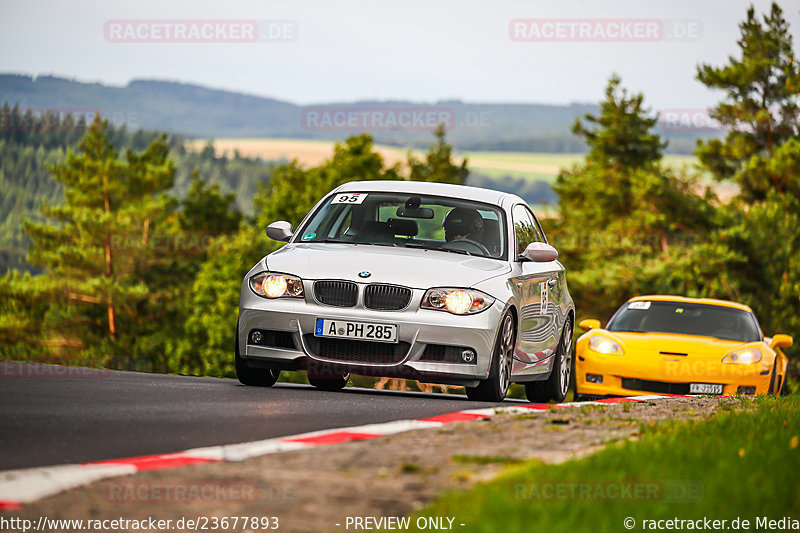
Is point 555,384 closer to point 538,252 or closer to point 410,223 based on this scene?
point 538,252

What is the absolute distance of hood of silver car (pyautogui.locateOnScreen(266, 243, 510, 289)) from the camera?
10.1 m

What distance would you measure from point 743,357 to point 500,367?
18.0 feet

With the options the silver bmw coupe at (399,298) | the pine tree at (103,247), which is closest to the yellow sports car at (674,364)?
the silver bmw coupe at (399,298)

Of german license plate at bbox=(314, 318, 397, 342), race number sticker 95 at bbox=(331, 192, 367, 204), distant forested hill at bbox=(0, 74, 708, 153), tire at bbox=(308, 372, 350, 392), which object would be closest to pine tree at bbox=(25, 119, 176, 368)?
distant forested hill at bbox=(0, 74, 708, 153)

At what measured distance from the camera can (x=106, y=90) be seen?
305 feet

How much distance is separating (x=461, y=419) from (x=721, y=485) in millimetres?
3170

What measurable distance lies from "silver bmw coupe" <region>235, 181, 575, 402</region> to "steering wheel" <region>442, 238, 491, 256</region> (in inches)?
0.5

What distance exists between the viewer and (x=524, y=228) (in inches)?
482

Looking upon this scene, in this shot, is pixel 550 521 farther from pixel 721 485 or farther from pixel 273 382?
pixel 273 382

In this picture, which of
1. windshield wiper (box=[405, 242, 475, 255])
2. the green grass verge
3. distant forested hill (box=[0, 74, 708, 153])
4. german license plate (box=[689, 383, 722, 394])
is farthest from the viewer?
distant forested hill (box=[0, 74, 708, 153])

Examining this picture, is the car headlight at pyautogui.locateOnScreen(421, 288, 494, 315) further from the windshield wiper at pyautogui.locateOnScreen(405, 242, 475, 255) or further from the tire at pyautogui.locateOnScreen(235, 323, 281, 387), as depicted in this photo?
the tire at pyautogui.locateOnScreen(235, 323, 281, 387)

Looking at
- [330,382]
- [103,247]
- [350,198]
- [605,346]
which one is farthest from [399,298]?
[103,247]

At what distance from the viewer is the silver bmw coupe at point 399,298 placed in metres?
9.98

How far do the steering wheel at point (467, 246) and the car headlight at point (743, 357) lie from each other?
497 cm
